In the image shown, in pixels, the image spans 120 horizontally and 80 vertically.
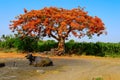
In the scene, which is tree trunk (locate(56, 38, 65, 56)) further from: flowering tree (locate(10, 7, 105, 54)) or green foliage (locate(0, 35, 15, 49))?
green foliage (locate(0, 35, 15, 49))

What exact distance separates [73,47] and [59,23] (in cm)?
438

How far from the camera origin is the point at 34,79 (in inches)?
691

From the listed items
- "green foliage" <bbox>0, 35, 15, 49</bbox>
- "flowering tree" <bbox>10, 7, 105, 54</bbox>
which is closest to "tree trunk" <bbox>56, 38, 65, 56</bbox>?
"flowering tree" <bbox>10, 7, 105, 54</bbox>

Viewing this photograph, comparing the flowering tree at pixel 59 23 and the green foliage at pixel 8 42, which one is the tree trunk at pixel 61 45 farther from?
the green foliage at pixel 8 42

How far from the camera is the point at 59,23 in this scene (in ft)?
124

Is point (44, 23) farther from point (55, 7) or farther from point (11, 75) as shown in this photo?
point (11, 75)

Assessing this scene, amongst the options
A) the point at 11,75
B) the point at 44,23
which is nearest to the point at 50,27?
the point at 44,23

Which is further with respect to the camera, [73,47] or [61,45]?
[73,47]

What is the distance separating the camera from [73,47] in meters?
40.8

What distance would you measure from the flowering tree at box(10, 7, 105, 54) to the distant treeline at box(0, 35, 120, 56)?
2.22 m

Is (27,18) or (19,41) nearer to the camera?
(27,18)

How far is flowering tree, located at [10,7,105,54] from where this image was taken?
122ft

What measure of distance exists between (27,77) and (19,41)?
24885 millimetres

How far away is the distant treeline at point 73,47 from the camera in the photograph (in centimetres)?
3975
